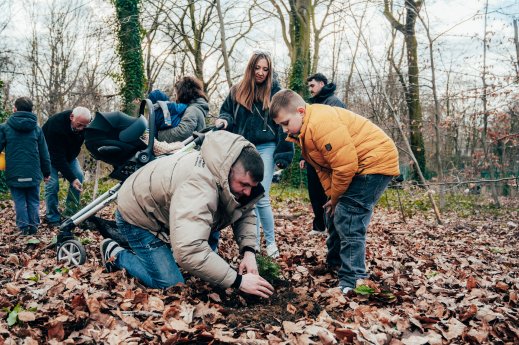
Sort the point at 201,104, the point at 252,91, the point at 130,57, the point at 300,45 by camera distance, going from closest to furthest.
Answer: the point at 252,91, the point at 201,104, the point at 130,57, the point at 300,45

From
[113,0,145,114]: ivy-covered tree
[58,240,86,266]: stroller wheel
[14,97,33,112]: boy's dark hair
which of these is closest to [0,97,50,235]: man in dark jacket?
[14,97,33,112]: boy's dark hair

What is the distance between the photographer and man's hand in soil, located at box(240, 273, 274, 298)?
313cm

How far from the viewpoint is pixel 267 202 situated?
4.73 m

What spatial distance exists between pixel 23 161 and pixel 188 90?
302cm

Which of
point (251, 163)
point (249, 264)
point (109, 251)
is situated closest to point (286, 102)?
point (251, 163)

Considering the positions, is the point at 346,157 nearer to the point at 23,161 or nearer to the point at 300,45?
the point at 23,161

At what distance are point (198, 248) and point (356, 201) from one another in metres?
1.55

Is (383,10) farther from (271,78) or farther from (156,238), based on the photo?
(156,238)

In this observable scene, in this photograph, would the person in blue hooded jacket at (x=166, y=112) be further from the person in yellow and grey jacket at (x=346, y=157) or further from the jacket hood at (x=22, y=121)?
the jacket hood at (x=22, y=121)

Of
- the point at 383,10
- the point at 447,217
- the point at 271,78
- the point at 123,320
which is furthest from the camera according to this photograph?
the point at 447,217

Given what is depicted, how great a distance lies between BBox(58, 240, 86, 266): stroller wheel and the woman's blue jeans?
1.87m

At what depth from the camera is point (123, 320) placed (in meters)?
2.82

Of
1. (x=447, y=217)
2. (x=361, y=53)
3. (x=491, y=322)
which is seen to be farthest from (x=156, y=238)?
(x=447, y=217)

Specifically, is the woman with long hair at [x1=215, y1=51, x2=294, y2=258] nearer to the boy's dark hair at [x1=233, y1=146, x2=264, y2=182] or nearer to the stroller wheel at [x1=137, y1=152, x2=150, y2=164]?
the stroller wheel at [x1=137, y1=152, x2=150, y2=164]
